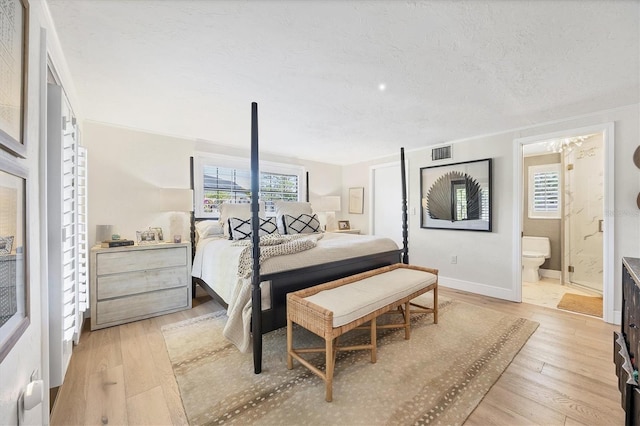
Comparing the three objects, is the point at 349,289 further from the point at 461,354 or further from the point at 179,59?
the point at 179,59

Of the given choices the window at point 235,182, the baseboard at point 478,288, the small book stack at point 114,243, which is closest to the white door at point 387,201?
the baseboard at point 478,288

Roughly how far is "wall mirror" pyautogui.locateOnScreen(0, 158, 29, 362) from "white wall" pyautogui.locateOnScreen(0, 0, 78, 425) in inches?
2.4

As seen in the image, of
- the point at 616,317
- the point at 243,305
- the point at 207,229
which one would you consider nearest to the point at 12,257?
the point at 243,305

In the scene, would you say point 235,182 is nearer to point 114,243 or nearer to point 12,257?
point 114,243

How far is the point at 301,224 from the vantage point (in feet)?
12.3

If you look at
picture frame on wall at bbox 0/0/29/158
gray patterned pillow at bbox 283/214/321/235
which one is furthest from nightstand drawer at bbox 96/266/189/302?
picture frame on wall at bbox 0/0/29/158

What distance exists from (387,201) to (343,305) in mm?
3394

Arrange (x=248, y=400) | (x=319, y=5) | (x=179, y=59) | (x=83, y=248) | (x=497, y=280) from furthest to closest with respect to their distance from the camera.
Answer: (x=497, y=280), (x=83, y=248), (x=179, y=59), (x=248, y=400), (x=319, y=5)

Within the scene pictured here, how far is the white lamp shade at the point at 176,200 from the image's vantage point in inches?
121

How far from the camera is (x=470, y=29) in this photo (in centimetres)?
148

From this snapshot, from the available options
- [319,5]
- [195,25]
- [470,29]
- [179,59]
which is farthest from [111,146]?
[470,29]

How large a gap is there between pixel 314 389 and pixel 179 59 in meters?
2.34

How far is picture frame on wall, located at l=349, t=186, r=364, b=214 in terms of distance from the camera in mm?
5164

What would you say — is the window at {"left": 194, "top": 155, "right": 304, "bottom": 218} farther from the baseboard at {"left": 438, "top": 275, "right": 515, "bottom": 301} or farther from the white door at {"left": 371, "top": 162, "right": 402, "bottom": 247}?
the baseboard at {"left": 438, "top": 275, "right": 515, "bottom": 301}
